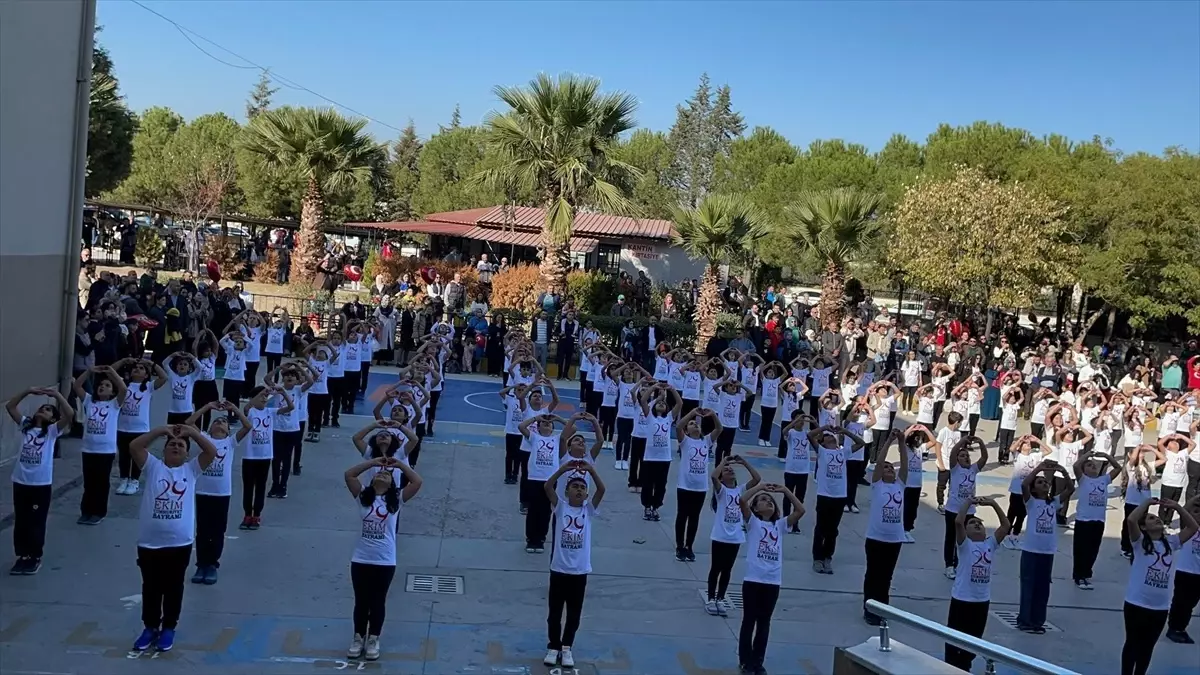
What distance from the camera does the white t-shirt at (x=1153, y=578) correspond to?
871 centimetres

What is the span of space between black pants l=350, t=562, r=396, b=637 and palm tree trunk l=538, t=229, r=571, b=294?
717 inches

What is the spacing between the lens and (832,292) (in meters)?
26.8

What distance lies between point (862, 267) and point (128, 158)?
84.4 ft

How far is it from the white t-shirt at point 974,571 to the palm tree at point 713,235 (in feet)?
53.0

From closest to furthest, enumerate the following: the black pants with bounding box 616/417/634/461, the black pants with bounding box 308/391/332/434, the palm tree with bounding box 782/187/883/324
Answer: the black pants with bounding box 616/417/634/461
the black pants with bounding box 308/391/332/434
the palm tree with bounding box 782/187/883/324

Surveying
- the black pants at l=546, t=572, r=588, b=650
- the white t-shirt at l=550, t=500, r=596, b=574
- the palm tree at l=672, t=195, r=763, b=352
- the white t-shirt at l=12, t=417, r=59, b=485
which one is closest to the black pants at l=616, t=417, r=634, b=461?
the white t-shirt at l=550, t=500, r=596, b=574

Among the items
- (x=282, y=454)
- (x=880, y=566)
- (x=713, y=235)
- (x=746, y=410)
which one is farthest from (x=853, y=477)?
(x=713, y=235)

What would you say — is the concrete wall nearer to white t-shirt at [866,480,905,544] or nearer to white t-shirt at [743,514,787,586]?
white t-shirt at [743,514,787,586]

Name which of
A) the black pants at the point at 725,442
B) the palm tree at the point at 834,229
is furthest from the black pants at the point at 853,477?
the palm tree at the point at 834,229

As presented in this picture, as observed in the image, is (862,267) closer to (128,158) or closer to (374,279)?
(374,279)

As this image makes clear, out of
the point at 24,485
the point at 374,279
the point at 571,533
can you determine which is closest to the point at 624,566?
the point at 571,533

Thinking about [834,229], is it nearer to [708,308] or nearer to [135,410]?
[708,308]

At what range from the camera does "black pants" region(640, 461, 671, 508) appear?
12.7 metres

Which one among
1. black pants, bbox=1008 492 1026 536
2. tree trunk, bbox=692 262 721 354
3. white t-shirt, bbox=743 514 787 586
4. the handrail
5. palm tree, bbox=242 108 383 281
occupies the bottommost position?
black pants, bbox=1008 492 1026 536
